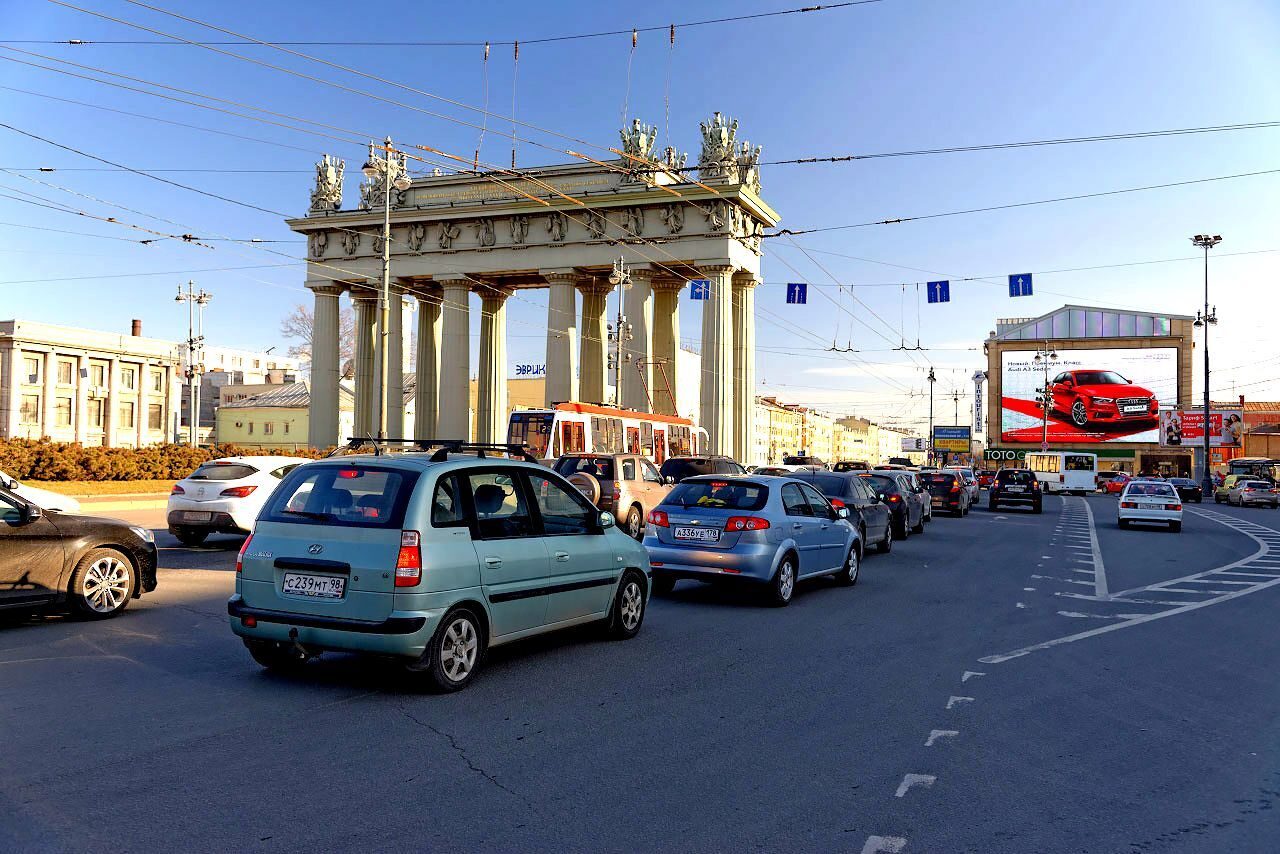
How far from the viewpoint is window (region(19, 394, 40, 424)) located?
7650 cm

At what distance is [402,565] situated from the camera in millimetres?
6406

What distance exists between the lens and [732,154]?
4634 cm

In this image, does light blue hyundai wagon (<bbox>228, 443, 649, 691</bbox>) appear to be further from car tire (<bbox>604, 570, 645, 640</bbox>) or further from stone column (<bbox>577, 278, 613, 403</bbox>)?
stone column (<bbox>577, 278, 613, 403</bbox>)

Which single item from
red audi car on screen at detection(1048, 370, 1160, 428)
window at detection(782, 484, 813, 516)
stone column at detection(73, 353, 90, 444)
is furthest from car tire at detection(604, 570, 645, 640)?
red audi car on screen at detection(1048, 370, 1160, 428)

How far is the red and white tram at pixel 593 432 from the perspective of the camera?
27.8 m

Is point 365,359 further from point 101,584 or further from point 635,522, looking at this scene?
point 101,584

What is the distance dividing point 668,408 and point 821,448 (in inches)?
6039

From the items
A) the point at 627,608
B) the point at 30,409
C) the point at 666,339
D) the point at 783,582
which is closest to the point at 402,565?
the point at 627,608

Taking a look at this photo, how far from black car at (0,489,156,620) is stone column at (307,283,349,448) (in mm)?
43261

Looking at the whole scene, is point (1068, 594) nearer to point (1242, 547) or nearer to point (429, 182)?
point (1242, 547)

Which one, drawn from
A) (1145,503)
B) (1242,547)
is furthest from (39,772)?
(1145,503)

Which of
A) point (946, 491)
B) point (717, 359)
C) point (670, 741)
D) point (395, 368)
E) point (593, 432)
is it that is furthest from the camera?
point (395, 368)

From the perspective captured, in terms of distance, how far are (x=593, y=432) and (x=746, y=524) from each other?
62.5 ft

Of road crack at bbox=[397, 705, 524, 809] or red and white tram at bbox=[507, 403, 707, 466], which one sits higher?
red and white tram at bbox=[507, 403, 707, 466]
